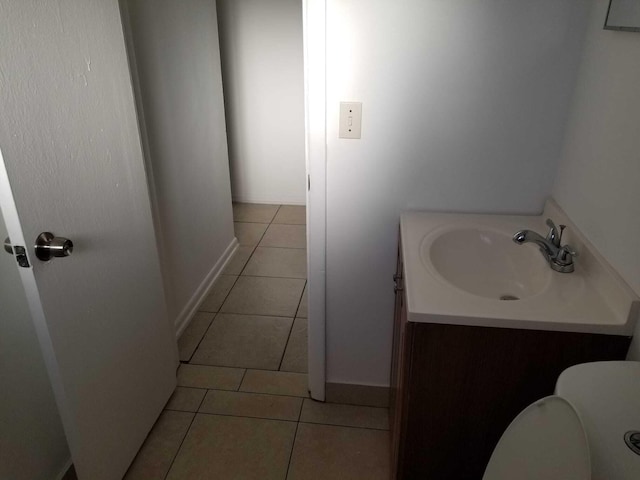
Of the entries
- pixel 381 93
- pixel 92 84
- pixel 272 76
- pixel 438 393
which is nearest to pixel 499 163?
pixel 381 93

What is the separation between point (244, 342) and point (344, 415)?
0.66 meters

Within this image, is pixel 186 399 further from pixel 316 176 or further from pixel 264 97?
pixel 264 97

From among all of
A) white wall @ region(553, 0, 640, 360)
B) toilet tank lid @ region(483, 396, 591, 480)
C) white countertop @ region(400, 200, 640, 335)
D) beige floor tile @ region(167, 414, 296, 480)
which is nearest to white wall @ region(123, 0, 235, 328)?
beige floor tile @ region(167, 414, 296, 480)

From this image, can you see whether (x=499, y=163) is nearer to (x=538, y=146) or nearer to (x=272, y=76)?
(x=538, y=146)

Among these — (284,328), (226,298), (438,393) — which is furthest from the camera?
(226,298)

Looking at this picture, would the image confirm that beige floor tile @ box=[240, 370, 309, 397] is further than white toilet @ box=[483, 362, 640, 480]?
Yes

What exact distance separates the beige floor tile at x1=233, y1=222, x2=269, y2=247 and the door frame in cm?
164

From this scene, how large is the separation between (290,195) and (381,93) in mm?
2676

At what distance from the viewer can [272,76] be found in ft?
12.6

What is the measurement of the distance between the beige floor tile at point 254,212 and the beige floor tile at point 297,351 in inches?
59.4

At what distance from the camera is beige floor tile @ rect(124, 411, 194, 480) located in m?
1.76

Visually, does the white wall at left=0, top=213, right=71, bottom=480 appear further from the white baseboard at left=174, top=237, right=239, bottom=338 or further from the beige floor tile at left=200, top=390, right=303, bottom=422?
the white baseboard at left=174, top=237, right=239, bottom=338

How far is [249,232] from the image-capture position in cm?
371

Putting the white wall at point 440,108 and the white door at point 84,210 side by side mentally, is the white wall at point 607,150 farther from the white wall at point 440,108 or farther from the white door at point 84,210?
the white door at point 84,210
